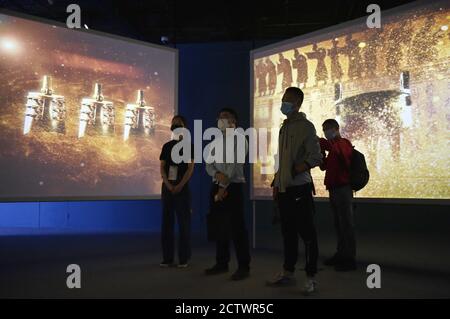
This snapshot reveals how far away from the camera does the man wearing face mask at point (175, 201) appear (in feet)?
13.2

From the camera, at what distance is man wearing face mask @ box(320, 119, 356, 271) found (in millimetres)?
3955

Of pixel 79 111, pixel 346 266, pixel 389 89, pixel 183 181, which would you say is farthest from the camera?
pixel 79 111

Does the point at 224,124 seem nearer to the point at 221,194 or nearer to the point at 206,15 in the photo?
the point at 221,194

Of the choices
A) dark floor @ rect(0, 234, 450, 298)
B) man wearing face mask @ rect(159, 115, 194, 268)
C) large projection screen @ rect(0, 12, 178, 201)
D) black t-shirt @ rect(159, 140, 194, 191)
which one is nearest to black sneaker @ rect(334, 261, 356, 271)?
dark floor @ rect(0, 234, 450, 298)

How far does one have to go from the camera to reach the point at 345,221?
3969 mm

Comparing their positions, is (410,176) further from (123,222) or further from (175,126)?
(123,222)

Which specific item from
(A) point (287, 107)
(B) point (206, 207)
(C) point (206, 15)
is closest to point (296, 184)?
(A) point (287, 107)

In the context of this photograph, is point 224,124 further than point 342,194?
No

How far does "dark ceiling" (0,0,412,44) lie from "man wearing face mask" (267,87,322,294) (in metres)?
5.70

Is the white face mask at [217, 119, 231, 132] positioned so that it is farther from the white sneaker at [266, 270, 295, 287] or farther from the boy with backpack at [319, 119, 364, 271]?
the white sneaker at [266, 270, 295, 287]

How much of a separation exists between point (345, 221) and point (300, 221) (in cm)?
119

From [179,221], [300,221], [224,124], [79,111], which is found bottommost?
[179,221]
